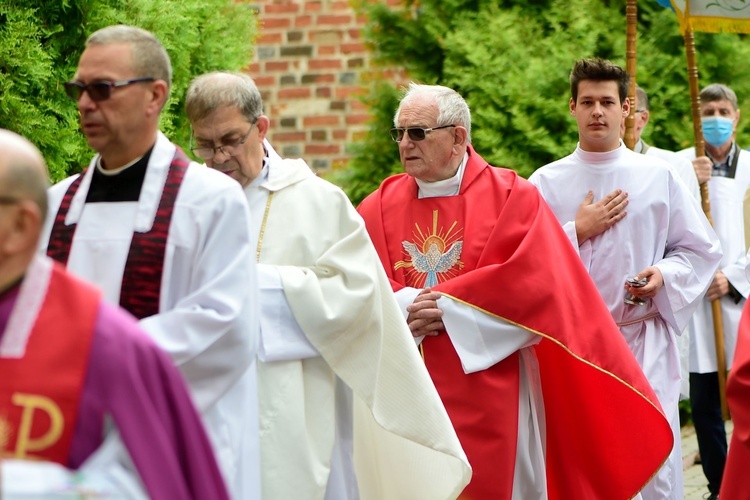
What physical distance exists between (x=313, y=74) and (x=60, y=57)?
18.7 ft

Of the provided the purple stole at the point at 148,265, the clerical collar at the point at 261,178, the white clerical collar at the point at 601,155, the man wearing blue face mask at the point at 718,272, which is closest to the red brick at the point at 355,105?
the man wearing blue face mask at the point at 718,272

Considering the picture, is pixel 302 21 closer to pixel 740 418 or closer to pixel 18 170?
pixel 740 418

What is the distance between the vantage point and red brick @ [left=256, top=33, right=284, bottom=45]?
37.7 feet

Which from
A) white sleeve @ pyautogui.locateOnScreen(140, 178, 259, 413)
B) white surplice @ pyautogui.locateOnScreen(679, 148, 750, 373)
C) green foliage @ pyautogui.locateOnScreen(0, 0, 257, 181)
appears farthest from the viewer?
white surplice @ pyautogui.locateOnScreen(679, 148, 750, 373)

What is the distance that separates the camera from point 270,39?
1151cm

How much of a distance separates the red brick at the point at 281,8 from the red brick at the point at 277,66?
1.27 ft

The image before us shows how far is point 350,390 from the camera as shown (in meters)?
5.46

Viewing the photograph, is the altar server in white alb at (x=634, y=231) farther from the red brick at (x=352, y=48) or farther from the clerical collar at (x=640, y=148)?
the red brick at (x=352, y=48)

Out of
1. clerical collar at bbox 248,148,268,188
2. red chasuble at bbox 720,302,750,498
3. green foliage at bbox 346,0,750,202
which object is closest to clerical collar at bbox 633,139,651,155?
green foliage at bbox 346,0,750,202

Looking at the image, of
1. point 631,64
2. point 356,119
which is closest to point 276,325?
point 631,64

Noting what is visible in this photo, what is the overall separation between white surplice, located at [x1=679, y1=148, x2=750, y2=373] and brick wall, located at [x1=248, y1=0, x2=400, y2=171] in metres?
3.23

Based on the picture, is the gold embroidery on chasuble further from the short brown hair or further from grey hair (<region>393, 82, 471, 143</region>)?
the short brown hair

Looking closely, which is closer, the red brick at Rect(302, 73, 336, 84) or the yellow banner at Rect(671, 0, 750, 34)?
the yellow banner at Rect(671, 0, 750, 34)

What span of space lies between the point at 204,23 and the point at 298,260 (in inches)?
79.3
